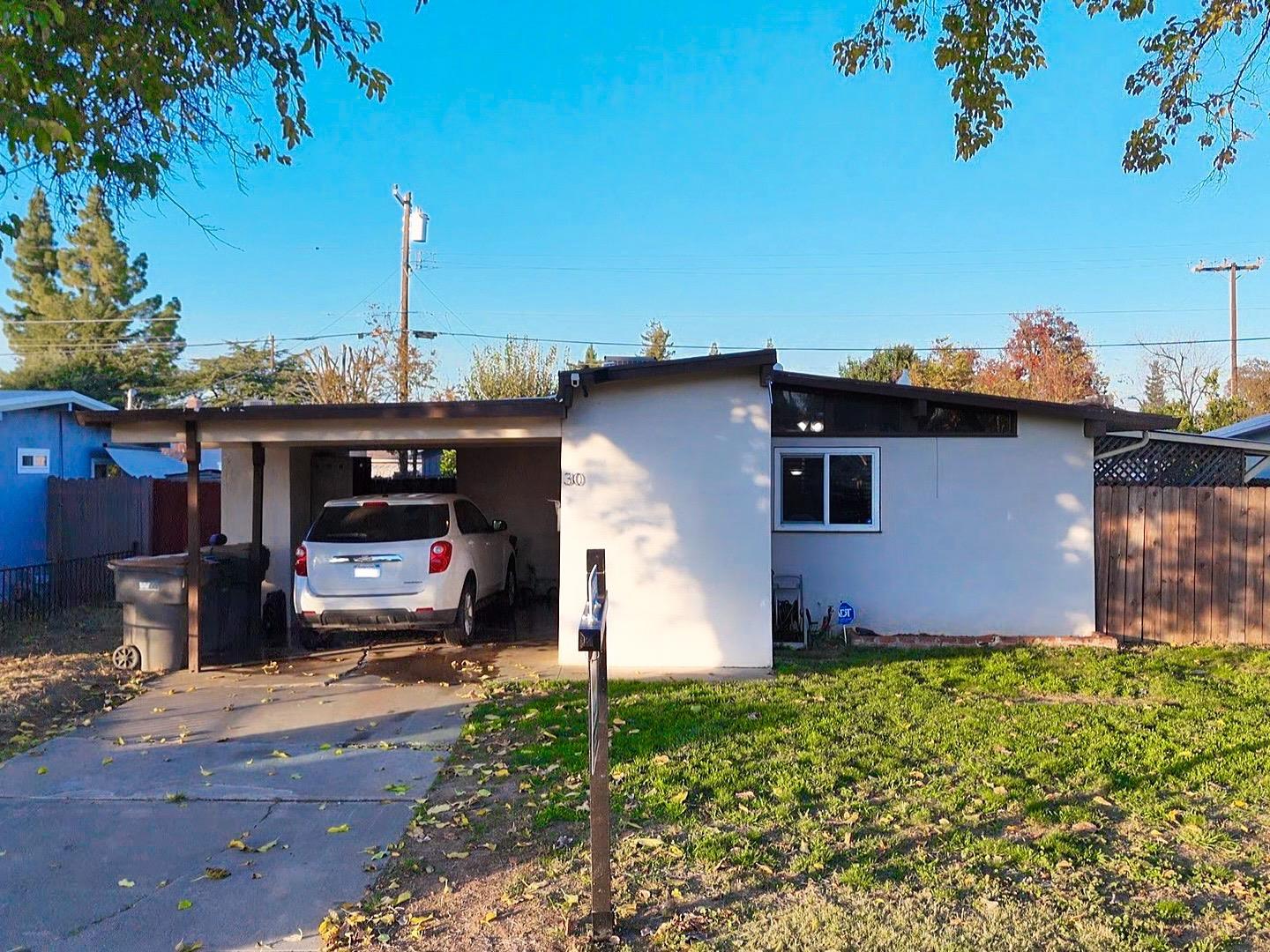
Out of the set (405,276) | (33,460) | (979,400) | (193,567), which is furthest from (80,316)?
(979,400)

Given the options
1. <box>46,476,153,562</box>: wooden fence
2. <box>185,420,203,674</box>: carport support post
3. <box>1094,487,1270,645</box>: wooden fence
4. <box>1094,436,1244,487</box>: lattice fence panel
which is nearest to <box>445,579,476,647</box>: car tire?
<box>185,420,203,674</box>: carport support post

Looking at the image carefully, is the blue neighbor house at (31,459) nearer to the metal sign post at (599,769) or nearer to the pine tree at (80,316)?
the metal sign post at (599,769)

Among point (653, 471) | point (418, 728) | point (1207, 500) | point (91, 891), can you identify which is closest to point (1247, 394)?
point (1207, 500)

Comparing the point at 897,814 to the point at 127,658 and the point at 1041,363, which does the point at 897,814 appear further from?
the point at 1041,363

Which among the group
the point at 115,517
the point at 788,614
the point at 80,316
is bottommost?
the point at 788,614

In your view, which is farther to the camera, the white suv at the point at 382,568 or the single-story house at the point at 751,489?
the white suv at the point at 382,568

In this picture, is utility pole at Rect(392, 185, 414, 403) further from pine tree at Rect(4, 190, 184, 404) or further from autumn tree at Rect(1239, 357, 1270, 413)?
autumn tree at Rect(1239, 357, 1270, 413)

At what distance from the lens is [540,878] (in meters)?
4.37

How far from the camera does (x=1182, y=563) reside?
1060 cm

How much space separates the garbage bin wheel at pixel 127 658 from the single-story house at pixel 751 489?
1.80m

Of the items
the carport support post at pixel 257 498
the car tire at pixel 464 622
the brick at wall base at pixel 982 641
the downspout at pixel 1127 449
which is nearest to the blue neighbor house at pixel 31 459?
the carport support post at pixel 257 498

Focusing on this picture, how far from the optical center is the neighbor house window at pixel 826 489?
10617 mm

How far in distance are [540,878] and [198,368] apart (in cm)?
4393

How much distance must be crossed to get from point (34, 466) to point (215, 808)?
12.0 meters
